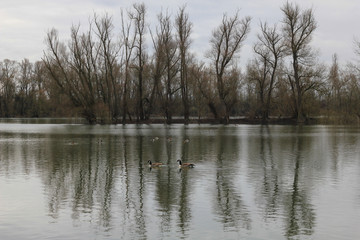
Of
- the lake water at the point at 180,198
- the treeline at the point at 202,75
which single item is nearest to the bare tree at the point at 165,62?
the treeline at the point at 202,75

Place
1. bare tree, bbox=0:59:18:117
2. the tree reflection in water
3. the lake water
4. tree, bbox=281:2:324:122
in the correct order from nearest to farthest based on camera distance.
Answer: the lake water
the tree reflection in water
tree, bbox=281:2:324:122
bare tree, bbox=0:59:18:117

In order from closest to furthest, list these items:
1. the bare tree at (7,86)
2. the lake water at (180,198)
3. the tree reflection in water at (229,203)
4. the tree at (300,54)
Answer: the lake water at (180,198), the tree reflection in water at (229,203), the tree at (300,54), the bare tree at (7,86)

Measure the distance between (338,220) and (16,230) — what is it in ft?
28.5

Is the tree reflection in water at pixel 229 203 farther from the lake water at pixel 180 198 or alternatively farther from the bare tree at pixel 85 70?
the bare tree at pixel 85 70

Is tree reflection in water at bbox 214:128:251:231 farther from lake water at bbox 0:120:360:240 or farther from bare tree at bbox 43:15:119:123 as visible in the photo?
bare tree at bbox 43:15:119:123

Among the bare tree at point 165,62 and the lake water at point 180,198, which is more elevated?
the bare tree at point 165,62

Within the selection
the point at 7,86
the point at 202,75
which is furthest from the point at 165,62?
the point at 7,86

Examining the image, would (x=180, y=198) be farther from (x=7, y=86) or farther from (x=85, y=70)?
(x=7, y=86)

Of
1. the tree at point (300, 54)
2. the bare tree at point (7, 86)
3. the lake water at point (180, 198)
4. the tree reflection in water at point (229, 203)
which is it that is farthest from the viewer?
the bare tree at point (7, 86)

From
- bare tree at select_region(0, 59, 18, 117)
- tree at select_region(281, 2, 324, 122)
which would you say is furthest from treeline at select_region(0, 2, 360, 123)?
bare tree at select_region(0, 59, 18, 117)

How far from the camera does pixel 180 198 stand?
14984 mm

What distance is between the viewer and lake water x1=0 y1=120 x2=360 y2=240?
37.0 ft

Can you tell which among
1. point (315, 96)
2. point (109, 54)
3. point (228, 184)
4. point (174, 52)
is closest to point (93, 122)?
point (109, 54)

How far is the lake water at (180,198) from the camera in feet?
37.0
